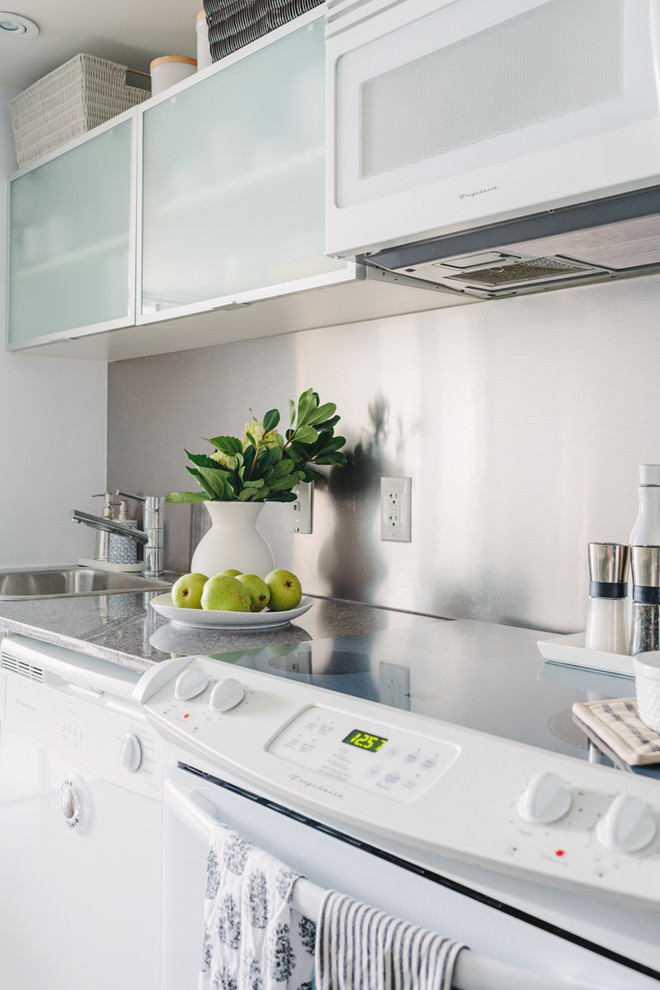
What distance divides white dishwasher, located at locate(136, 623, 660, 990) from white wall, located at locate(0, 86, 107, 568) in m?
1.53

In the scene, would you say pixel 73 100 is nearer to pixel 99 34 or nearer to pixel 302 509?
pixel 99 34

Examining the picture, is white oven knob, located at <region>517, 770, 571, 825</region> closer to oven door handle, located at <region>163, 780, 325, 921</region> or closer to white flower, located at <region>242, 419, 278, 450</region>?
oven door handle, located at <region>163, 780, 325, 921</region>

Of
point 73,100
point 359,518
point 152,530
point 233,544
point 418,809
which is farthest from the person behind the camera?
point 152,530

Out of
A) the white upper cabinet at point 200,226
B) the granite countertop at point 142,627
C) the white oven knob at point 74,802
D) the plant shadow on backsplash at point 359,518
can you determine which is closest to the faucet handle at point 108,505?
the white upper cabinet at point 200,226

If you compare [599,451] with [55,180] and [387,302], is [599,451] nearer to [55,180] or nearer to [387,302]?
[387,302]

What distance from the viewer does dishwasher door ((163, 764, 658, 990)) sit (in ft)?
2.38

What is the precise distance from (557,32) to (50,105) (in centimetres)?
168

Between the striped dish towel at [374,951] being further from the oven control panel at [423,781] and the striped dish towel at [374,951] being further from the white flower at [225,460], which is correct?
the white flower at [225,460]

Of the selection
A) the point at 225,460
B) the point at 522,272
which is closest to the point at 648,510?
the point at 522,272

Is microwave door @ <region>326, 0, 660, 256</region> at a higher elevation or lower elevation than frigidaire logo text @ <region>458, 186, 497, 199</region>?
higher

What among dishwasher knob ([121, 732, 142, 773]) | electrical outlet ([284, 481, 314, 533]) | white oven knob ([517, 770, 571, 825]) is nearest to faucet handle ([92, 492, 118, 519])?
electrical outlet ([284, 481, 314, 533])

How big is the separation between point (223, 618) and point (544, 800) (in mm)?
891

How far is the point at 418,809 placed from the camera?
2.64 feet

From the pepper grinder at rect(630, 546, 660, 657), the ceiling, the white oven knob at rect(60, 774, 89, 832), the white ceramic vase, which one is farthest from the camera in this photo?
the ceiling
